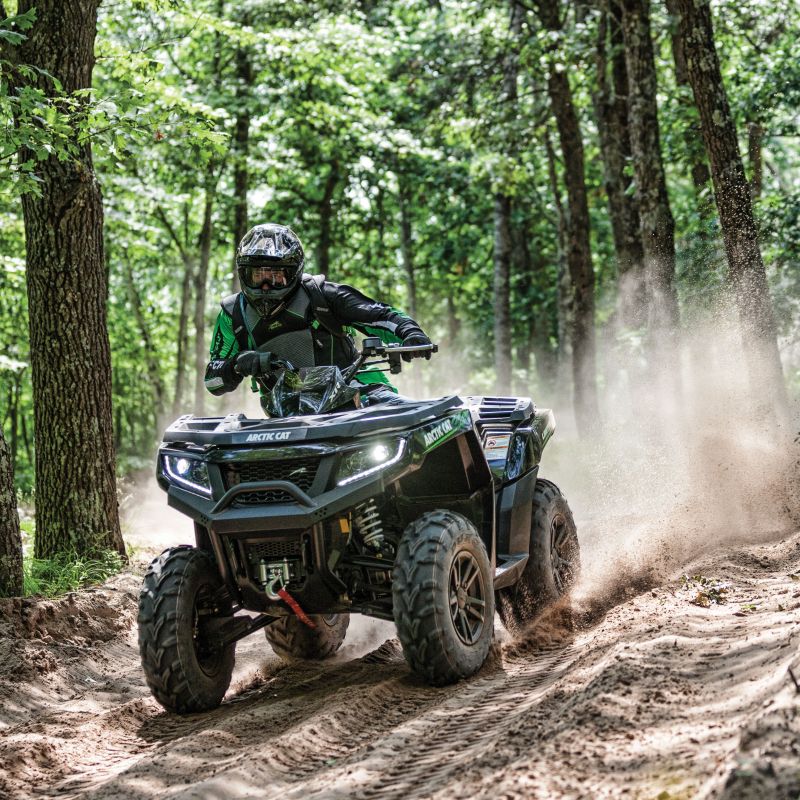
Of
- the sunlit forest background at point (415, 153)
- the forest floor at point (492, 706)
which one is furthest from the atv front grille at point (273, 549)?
the sunlit forest background at point (415, 153)

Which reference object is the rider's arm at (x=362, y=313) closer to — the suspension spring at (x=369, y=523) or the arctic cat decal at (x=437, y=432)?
the arctic cat decal at (x=437, y=432)

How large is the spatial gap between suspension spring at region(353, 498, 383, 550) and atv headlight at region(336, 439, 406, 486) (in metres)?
0.36

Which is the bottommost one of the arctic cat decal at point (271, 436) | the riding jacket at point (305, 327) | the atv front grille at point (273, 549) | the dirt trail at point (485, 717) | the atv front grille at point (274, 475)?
the dirt trail at point (485, 717)

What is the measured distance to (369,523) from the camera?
219 inches

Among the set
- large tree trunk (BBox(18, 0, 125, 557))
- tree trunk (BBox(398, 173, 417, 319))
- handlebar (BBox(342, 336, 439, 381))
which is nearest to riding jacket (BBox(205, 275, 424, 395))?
handlebar (BBox(342, 336, 439, 381))

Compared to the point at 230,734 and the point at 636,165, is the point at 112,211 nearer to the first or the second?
the point at 636,165

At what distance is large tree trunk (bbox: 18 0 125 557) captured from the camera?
8789mm

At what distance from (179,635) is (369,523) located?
116 cm

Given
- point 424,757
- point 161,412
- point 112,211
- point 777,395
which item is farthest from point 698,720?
point 161,412

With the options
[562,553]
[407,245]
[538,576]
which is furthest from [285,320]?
[407,245]

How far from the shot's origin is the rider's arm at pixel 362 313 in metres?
6.36

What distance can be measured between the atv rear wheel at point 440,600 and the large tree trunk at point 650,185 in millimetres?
9033

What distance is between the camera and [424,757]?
398 cm

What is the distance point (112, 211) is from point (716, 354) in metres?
10.7
